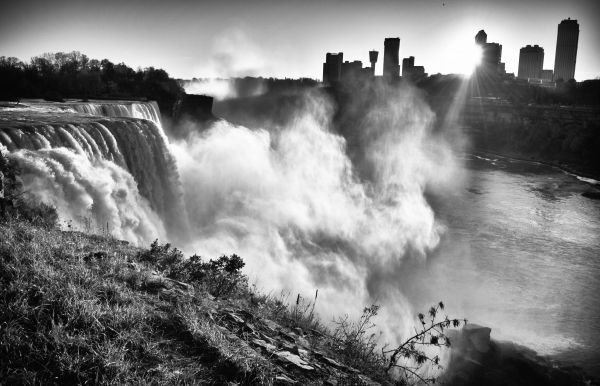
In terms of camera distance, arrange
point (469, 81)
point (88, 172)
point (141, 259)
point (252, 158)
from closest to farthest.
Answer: point (141, 259) → point (88, 172) → point (252, 158) → point (469, 81)

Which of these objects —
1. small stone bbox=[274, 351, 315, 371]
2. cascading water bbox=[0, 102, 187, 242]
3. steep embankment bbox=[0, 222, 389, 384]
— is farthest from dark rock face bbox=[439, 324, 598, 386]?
cascading water bbox=[0, 102, 187, 242]

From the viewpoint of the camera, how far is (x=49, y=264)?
5.49 metres

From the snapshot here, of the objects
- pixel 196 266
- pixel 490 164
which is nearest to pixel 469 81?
pixel 490 164

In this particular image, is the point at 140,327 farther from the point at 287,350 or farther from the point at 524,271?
the point at 524,271

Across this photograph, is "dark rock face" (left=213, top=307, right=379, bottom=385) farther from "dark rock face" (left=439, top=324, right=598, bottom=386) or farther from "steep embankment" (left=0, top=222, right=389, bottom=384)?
"dark rock face" (left=439, top=324, right=598, bottom=386)

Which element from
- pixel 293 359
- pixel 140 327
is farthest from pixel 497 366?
pixel 140 327

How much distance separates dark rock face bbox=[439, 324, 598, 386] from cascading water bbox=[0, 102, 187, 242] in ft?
44.9

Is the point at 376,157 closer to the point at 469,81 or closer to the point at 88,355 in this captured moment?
the point at 88,355

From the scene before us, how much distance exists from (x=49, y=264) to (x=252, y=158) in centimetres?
3174

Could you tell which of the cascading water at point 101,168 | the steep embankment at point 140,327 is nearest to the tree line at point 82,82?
the cascading water at point 101,168

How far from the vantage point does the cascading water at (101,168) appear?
1387 centimetres

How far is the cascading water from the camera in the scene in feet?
45.5

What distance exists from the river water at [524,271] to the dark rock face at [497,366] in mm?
1249

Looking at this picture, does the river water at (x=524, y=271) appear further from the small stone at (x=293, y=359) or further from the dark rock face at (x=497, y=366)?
the small stone at (x=293, y=359)
